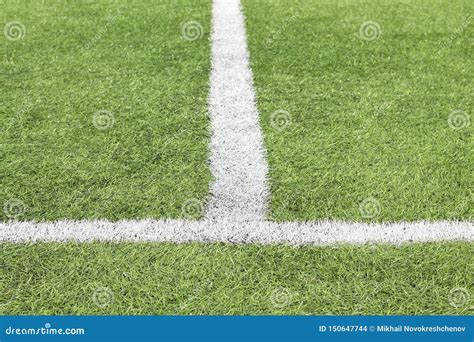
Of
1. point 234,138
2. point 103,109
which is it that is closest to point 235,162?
point 234,138

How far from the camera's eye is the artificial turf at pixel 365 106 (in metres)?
2.81

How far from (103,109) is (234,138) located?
0.85 metres

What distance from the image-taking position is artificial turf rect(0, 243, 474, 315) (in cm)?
229

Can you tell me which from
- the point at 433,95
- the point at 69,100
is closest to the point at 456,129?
the point at 433,95

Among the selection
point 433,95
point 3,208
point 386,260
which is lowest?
point 386,260

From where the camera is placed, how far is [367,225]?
2633 mm

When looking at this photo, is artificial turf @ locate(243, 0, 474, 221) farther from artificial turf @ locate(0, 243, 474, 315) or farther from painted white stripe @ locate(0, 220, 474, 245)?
artificial turf @ locate(0, 243, 474, 315)

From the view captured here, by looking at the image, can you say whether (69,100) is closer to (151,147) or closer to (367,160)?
(151,147)

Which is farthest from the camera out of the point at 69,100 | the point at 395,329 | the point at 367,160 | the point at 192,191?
the point at 69,100

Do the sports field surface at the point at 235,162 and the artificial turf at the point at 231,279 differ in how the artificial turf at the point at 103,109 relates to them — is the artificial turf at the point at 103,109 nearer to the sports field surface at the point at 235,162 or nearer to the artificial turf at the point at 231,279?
the sports field surface at the point at 235,162

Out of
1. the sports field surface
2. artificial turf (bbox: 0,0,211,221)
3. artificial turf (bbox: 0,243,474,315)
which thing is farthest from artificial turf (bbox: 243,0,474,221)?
artificial turf (bbox: 0,0,211,221)

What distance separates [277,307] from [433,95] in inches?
79.5

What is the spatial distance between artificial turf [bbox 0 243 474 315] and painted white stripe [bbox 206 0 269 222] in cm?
31

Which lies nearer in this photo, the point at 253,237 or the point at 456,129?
the point at 253,237
